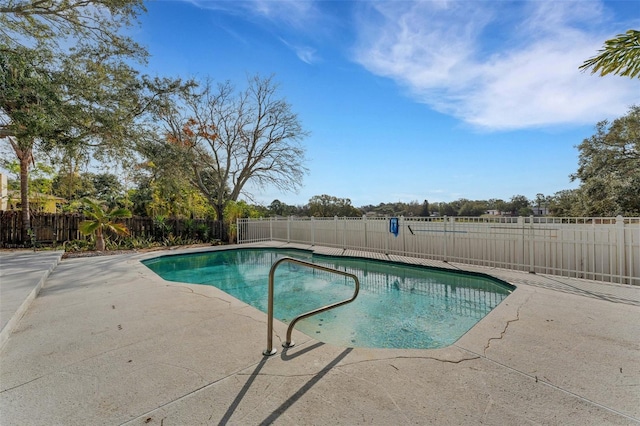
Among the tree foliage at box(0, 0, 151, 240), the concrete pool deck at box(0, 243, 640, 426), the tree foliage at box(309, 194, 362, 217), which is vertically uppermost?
the tree foliage at box(0, 0, 151, 240)

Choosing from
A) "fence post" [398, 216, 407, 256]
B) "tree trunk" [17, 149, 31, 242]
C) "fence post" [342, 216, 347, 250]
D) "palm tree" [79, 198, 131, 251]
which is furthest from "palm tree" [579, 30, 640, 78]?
"tree trunk" [17, 149, 31, 242]

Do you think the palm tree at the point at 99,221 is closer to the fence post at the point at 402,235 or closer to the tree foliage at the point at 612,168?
the fence post at the point at 402,235

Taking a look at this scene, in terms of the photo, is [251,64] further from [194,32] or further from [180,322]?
[180,322]

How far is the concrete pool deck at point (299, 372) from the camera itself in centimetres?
188

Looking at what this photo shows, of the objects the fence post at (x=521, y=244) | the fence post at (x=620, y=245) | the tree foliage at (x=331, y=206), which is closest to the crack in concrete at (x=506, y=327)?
the fence post at (x=620, y=245)

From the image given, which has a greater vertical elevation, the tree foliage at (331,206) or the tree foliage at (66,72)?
the tree foliage at (66,72)

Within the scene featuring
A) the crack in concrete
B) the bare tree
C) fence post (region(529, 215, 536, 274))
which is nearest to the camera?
the crack in concrete

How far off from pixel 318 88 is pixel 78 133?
7.29 meters

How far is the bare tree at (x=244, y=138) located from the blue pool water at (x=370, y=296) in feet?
24.2

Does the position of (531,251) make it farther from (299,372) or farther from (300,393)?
(300,393)

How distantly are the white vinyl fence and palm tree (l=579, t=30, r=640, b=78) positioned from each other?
2584mm

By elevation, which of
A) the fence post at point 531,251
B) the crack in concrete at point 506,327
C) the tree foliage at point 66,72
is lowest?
the crack in concrete at point 506,327

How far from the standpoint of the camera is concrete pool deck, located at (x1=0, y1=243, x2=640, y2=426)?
1876 millimetres

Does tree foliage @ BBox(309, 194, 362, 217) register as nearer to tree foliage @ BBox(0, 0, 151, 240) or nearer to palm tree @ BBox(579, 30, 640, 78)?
tree foliage @ BBox(0, 0, 151, 240)
